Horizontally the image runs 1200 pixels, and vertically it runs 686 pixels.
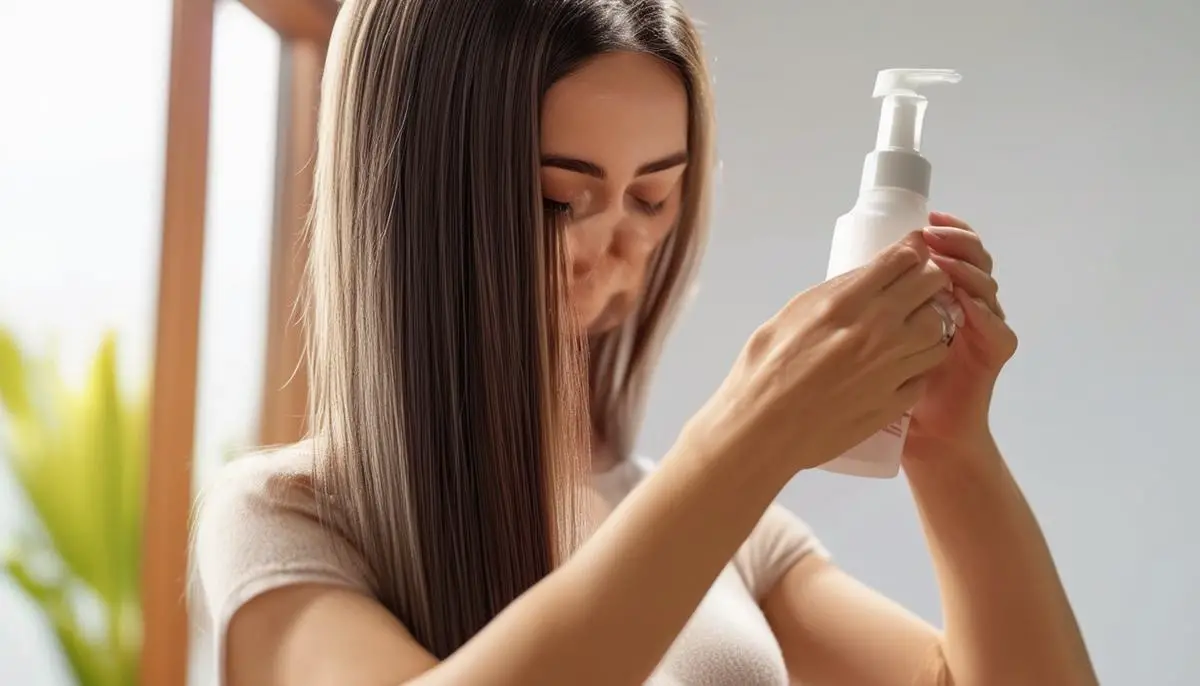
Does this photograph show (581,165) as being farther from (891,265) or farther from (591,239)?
(891,265)

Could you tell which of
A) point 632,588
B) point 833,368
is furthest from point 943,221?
point 632,588

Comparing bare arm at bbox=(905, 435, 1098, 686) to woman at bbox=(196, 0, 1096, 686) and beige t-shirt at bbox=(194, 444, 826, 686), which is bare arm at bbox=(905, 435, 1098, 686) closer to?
woman at bbox=(196, 0, 1096, 686)

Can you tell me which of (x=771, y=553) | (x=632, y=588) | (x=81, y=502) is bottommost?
(x=81, y=502)

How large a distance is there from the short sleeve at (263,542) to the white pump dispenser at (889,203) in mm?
215

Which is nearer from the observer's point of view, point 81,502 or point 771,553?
point 771,553

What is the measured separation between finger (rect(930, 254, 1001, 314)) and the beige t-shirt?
0.21m

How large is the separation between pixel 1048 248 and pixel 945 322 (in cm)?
95

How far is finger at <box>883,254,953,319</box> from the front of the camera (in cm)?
41

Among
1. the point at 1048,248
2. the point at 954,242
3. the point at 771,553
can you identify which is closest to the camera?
the point at 954,242

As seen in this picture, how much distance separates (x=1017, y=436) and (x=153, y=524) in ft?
3.16

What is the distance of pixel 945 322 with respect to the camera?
0.44 m

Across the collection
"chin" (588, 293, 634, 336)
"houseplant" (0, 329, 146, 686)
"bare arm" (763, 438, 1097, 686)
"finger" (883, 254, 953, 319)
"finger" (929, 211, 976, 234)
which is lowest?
"houseplant" (0, 329, 146, 686)

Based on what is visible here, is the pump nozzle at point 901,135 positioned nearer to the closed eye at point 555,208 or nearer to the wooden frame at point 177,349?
the closed eye at point 555,208

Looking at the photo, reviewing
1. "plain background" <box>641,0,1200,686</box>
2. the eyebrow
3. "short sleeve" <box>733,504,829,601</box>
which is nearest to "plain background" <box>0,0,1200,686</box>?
"plain background" <box>641,0,1200,686</box>
